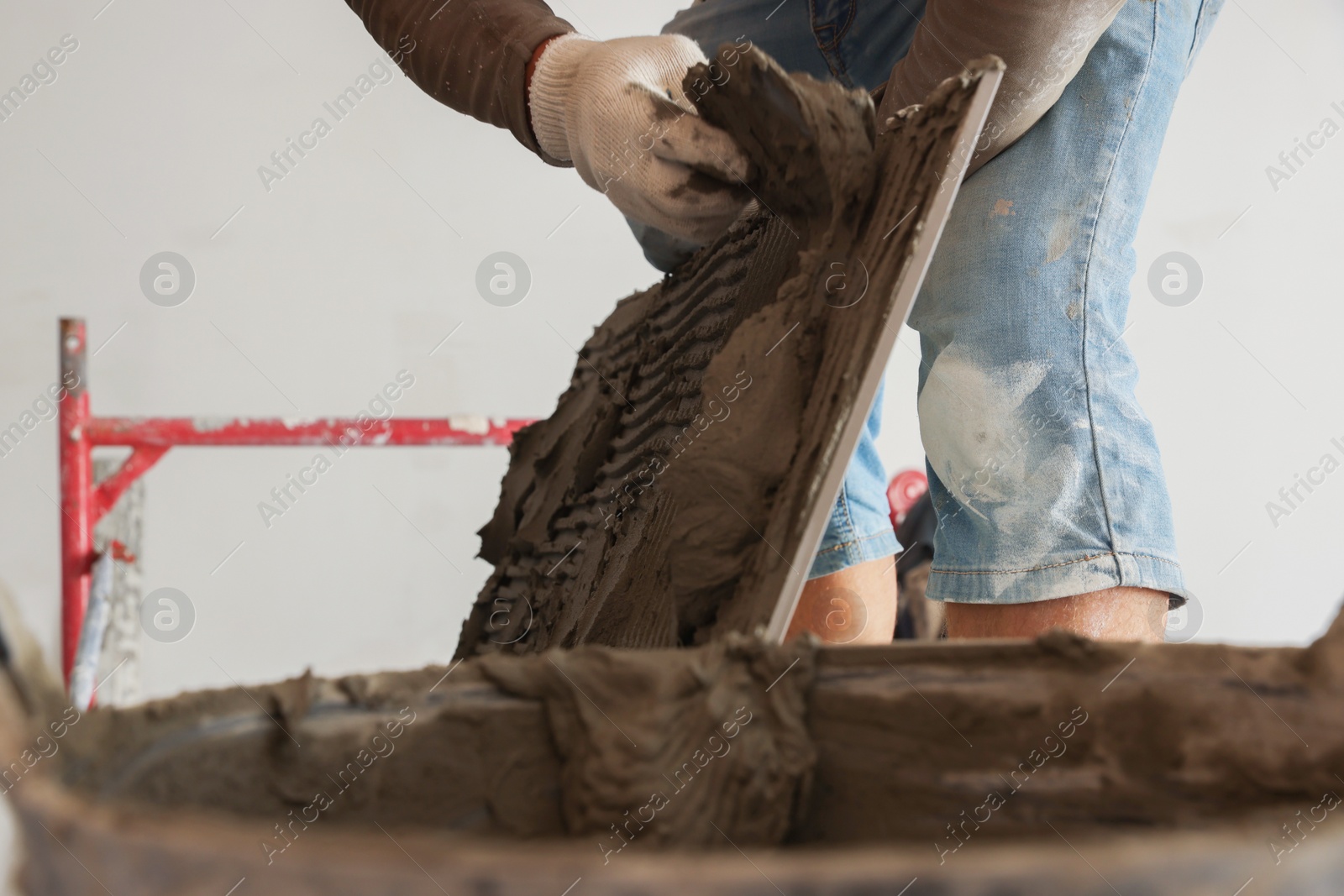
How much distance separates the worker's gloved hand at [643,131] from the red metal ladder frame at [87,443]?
112 cm

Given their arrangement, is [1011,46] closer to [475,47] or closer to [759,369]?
[759,369]

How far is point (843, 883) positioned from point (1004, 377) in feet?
2.45

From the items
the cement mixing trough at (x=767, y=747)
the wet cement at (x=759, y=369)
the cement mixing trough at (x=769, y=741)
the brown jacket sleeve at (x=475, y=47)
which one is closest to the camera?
the cement mixing trough at (x=769, y=741)

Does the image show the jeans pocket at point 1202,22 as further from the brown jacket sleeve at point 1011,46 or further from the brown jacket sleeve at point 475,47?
the brown jacket sleeve at point 475,47

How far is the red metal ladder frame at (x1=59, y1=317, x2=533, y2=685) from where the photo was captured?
2.01m

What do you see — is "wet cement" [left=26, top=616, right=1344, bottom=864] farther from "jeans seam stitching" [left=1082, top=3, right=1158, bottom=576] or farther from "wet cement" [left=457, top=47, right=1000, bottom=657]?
"jeans seam stitching" [left=1082, top=3, right=1158, bottom=576]

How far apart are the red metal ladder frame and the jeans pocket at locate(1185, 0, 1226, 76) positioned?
4.65 feet

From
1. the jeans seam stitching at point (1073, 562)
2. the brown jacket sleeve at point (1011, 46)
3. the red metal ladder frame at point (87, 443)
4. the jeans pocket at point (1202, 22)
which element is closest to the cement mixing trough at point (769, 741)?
the brown jacket sleeve at point (1011, 46)

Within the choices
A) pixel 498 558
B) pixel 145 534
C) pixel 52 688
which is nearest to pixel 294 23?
pixel 145 534

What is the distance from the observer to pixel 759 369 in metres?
0.68

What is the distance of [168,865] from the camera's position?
28cm

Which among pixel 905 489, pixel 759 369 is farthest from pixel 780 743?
pixel 905 489

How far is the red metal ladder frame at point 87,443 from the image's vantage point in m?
2.01

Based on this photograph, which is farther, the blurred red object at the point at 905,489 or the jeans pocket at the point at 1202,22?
the blurred red object at the point at 905,489
